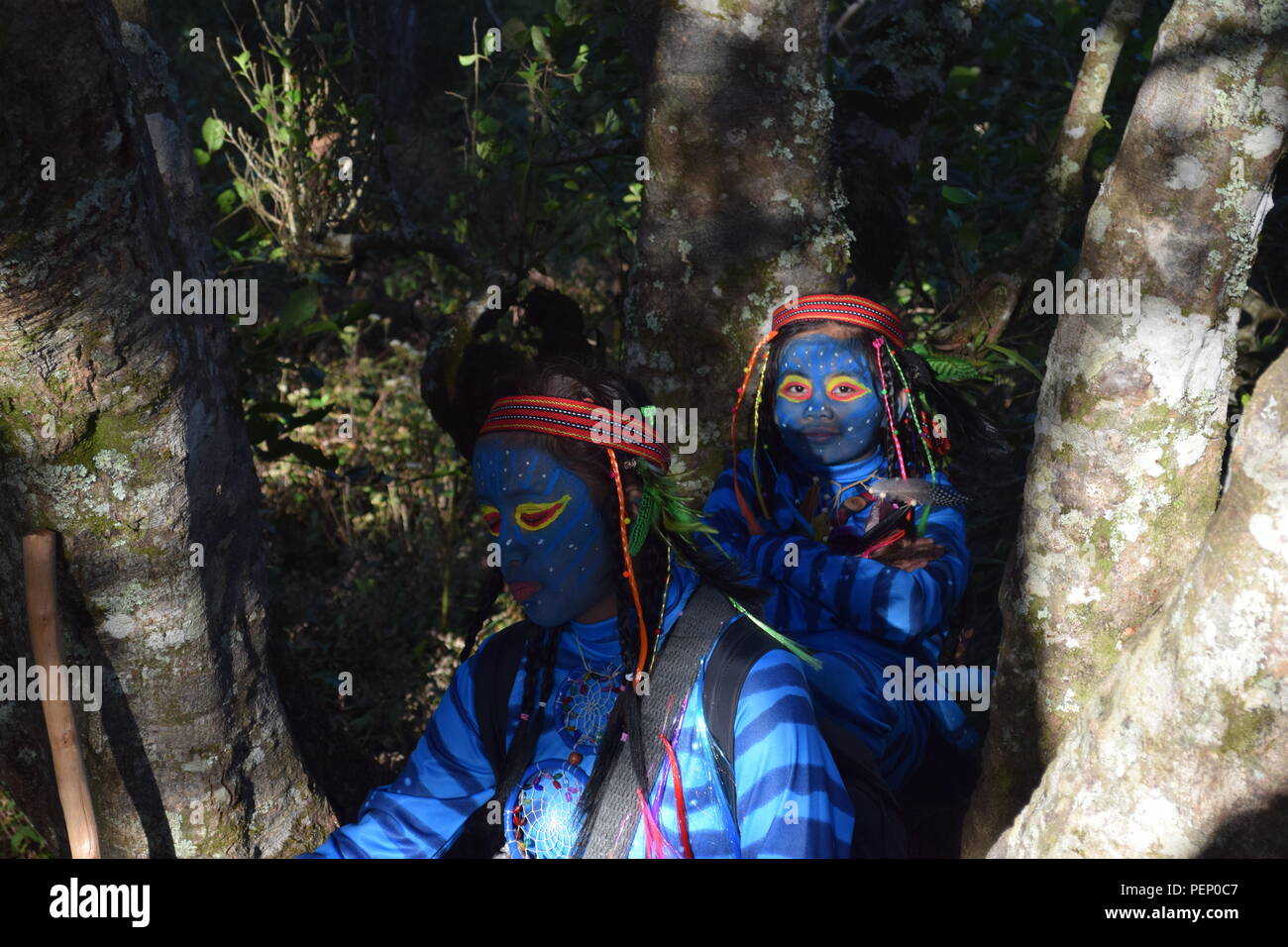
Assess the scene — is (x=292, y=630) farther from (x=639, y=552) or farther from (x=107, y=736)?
(x=639, y=552)

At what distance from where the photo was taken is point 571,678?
2500 mm

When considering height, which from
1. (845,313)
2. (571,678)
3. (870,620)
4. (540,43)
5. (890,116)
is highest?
(540,43)

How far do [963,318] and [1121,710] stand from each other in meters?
3.02

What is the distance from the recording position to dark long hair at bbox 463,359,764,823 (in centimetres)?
233

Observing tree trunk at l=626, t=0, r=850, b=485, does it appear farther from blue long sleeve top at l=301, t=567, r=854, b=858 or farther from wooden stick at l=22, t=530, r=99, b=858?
wooden stick at l=22, t=530, r=99, b=858

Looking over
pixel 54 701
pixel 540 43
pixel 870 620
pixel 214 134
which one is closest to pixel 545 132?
pixel 540 43

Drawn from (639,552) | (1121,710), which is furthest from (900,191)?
(1121,710)

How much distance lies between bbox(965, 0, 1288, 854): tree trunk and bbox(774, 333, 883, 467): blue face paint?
90 centimetres

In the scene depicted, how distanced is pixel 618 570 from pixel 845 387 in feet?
4.72

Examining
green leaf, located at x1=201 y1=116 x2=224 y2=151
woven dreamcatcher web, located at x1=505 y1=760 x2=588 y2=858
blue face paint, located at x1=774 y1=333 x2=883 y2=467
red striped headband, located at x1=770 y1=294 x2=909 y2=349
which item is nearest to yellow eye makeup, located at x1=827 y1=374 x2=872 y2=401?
blue face paint, located at x1=774 y1=333 x2=883 y2=467

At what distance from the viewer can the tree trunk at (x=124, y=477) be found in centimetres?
220

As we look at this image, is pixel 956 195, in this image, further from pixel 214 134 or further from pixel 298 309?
pixel 214 134

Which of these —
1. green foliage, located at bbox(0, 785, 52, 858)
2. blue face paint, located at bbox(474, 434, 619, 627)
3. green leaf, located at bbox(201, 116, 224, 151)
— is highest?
green leaf, located at bbox(201, 116, 224, 151)

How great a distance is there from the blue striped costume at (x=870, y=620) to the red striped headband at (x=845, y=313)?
53cm
